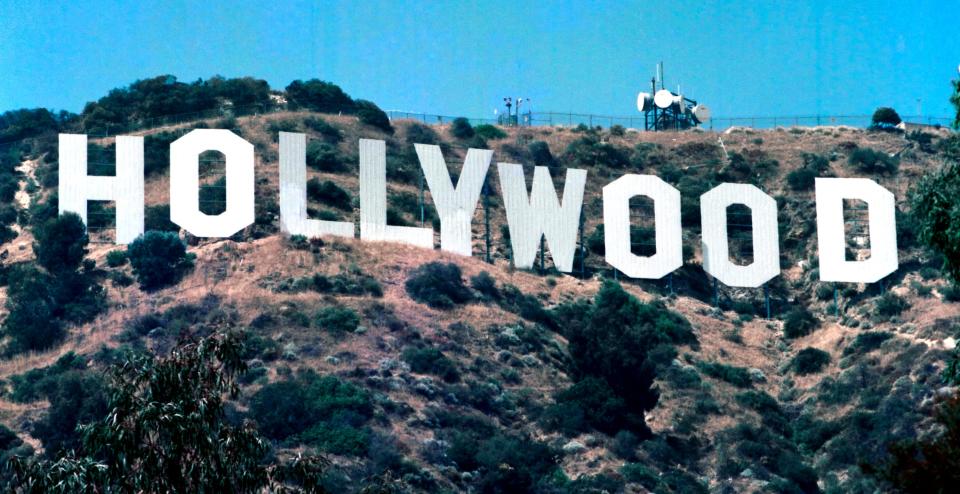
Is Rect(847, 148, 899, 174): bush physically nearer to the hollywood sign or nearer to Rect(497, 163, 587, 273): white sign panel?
the hollywood sign

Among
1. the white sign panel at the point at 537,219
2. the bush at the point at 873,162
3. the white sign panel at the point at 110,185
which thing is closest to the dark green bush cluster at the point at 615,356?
the white sign panel at the point at 537,219

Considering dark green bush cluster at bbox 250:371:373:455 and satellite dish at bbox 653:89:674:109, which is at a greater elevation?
satellite dish at bbox 653:89:674:109

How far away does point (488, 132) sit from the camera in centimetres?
8100

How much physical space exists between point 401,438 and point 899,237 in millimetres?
28582

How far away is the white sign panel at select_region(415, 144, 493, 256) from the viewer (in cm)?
6069

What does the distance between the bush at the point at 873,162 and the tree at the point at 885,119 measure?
748 cm

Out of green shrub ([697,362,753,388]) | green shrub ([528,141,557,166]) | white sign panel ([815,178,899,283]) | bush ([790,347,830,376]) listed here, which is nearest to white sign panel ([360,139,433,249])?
→ green shrub ([697,362,753,388])

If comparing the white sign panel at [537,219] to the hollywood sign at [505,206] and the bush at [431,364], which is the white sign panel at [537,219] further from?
the bush at [431,364]

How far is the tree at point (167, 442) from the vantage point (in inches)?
765

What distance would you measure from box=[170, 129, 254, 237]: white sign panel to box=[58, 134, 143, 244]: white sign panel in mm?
1377

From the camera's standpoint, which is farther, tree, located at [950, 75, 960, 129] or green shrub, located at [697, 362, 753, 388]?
green shrub, located at [697, 362, 753, 388]

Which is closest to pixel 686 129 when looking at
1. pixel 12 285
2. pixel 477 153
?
pixel 477 153

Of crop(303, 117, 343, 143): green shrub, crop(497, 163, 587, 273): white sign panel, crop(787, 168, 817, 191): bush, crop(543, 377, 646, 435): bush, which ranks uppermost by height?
crop(303, 117, 343, 143): green shrub

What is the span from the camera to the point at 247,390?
50062mm
